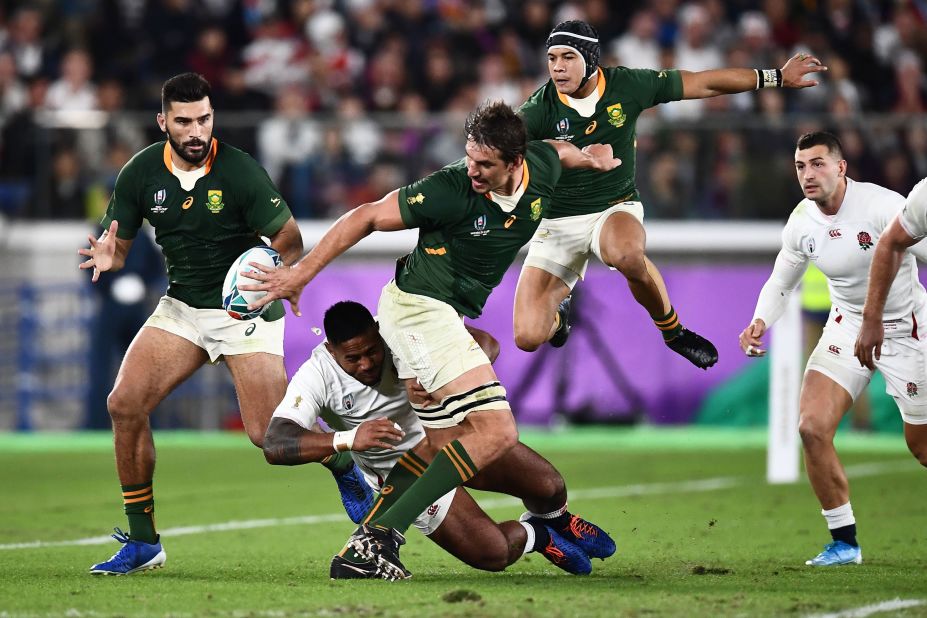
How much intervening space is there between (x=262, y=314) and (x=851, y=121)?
12124 millimetres

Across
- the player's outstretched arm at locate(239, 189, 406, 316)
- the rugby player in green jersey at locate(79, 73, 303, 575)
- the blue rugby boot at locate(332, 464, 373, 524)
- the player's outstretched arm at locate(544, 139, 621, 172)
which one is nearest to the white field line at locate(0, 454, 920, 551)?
the rugby player in green jersey at locate(79, 73, 303, 575)

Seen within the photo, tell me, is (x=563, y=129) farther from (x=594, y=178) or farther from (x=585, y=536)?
(x=585, y=536)

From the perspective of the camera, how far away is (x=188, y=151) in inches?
332

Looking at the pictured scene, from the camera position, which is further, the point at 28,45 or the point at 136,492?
the point at 28,45

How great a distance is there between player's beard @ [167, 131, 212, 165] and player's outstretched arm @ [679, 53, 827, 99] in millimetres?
3107

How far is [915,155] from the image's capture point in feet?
61.0

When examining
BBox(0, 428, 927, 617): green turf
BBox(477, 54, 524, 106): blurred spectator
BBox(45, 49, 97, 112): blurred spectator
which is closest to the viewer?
BBox(0, 428, 927, 617): green turf

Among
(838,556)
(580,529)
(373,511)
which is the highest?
(373,511)

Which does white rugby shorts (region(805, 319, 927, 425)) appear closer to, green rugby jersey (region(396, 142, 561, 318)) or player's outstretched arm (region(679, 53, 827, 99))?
player's outstretched arm (region(679, 53, 827, 99))

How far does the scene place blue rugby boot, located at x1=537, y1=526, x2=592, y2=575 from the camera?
27.4 feet

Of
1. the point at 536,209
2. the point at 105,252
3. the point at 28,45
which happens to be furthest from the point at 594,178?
the point at 28,45

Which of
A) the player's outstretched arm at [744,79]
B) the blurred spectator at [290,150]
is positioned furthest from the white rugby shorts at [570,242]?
the blurred spectator at [290,150]

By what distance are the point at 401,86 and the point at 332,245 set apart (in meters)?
13.2

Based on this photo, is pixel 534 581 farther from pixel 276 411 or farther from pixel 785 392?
pixel 785 392
